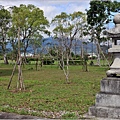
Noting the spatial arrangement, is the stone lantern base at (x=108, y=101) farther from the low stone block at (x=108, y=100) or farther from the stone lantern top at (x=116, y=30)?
the stone lantern top at (x=116, y=30)

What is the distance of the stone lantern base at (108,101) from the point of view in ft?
19.6

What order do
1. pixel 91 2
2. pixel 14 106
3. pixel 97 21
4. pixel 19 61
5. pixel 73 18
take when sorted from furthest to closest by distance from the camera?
pixel 73 18, pixel 97 21, pixel 91 2, pixel 19 61, pixel 14 106

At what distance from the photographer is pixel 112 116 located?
19.5 feet

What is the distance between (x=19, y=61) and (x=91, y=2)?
629 inches

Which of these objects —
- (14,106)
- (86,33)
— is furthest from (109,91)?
(86,33)

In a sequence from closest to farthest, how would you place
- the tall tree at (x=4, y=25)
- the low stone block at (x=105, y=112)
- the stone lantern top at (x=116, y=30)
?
the low stone block at (x=105, y=112), the stone lantern top at (x=116, y=30), the tall tree at (x=4, y=25)

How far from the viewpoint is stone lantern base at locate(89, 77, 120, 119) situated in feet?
19.6

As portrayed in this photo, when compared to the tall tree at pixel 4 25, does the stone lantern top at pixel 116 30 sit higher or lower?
lower

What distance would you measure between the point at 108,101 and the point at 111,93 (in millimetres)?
205

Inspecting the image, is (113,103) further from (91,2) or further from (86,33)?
(86,33)

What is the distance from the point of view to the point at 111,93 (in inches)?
241

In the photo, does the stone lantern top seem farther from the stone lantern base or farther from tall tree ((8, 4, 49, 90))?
tall tree ((8, 4, 49, 90))

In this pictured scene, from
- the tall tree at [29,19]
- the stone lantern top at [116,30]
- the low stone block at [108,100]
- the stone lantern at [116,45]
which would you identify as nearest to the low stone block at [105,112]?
the low stone block at [108,100]

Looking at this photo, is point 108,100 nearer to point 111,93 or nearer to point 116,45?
point 111,93
